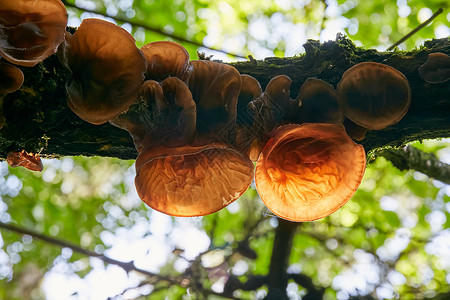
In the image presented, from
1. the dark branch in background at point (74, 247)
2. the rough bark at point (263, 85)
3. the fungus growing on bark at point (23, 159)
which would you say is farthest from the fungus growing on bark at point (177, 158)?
the dark branch in background at point (74, 247)

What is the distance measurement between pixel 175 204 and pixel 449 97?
157 cm

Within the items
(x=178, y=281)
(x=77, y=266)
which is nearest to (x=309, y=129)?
(x=178, y=281)

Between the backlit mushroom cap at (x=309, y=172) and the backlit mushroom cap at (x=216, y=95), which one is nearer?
the backlit mushroom cap at (x=216, y=95)

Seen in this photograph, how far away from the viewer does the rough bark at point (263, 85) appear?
1.90m

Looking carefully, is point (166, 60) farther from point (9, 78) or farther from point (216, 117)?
point (9, 78)

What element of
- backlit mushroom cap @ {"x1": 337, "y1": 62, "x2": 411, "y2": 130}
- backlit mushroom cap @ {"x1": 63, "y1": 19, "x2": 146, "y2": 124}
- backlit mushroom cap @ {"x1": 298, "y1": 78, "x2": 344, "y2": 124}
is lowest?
backlit mushroom cap @ {"x1": 63, "y1": 19, "x2": 146, "y2": 124}

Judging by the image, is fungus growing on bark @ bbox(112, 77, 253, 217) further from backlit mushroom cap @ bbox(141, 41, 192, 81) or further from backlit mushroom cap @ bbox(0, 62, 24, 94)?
backlit mushroom cap @ bbox(0, 62, 24, 94)

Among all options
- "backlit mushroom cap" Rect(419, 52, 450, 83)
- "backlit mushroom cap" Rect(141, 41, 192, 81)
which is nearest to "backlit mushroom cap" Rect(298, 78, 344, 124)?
"backlit mushroom cap" Rect(419, 52, 450, 83)

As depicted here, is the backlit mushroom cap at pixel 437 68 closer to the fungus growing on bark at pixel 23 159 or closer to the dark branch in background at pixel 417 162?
the dark branch in background at pixel 417 162

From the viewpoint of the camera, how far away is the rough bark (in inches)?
74.7

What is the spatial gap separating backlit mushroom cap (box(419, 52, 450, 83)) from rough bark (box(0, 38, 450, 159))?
6 centimetres

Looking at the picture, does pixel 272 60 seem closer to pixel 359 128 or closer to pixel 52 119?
pixel 359 128

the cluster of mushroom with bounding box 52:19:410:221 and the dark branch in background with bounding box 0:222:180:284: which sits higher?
the cluster of mushroom with bounding box 52:19:410:221

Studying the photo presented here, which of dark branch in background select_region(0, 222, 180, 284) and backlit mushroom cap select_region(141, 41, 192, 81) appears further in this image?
dark branch in background select_region(0, 222, 180, 284)
